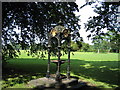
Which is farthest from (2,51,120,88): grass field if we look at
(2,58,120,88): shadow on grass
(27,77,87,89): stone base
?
(27,77,87,89): stone base

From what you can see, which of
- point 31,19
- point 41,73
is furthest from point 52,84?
point 31,19

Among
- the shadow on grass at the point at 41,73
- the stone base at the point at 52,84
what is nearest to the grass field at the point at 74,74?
the shadow on grass at the point at 41,73

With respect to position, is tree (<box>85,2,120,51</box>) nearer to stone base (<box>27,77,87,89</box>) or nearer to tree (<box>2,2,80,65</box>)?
tree (<box>2,2,80,65</box>)

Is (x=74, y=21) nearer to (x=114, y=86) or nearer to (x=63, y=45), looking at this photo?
(x=63, y=45)

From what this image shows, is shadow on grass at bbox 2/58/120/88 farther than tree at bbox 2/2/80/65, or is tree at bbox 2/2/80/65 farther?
tree at bbox 2/2/80/65

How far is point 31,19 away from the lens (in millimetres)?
14086

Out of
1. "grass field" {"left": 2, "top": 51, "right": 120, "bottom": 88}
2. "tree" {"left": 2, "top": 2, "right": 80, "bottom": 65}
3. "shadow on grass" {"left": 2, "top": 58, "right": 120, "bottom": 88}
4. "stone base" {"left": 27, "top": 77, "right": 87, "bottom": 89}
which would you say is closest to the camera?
"stone base" {"left": 27, "top": 77, "right": 87, "bottom": 89}

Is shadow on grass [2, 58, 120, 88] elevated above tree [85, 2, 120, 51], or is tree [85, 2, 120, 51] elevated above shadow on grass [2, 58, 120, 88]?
tree [85, 2, 120, 51]

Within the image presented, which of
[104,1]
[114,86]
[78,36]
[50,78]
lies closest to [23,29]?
[78,36]

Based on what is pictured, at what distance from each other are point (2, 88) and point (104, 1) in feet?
36.5

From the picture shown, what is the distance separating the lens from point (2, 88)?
7750 millimetres

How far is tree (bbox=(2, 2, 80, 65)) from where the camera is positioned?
1293 centimetres

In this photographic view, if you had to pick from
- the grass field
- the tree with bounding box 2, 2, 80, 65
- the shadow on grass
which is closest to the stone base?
the grass field

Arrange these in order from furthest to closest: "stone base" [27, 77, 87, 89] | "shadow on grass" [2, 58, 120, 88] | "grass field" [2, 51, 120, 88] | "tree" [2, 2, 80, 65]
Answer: "tree" [2, 2, 80, 65]
"shadow on grass" [2, 58, 120, 88]
"grass field" [2, 51, 120, 88]
"stone base" [27, 77, 87, 89]
